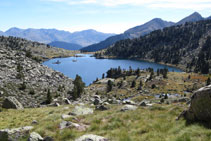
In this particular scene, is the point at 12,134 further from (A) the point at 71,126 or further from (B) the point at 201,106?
(B) the point at 201,106

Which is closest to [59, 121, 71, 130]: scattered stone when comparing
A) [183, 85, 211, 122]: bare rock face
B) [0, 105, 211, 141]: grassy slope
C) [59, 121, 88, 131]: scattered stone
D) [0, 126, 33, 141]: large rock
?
[59, 121, 88, 131]: scattered stone

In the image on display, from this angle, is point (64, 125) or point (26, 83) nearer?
point (64, 125)

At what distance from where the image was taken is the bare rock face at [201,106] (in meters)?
12.2

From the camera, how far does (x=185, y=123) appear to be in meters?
13.2

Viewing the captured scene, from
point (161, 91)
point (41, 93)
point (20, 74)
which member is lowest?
point (161, 91)

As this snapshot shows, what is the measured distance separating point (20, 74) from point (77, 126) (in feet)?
190

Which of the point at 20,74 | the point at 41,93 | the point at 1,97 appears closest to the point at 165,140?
the point at 1,97

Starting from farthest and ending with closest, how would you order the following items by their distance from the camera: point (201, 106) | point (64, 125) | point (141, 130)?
1. point (64, 125)
2. point (141, 130)
3. point (201, 106)

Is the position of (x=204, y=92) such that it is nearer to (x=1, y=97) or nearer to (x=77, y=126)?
(x=77, y=126)

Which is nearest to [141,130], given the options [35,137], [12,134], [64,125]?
[64,125]

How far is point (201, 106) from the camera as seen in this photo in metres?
12.7

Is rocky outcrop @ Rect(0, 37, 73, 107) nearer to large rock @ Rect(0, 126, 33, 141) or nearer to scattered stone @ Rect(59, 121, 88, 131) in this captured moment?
large rock @ Rect(0, 126, 33, 141)

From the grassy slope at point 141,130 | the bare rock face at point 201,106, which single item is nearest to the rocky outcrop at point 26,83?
the grassy slope at point 141,130

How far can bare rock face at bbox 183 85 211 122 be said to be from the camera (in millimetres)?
12238
